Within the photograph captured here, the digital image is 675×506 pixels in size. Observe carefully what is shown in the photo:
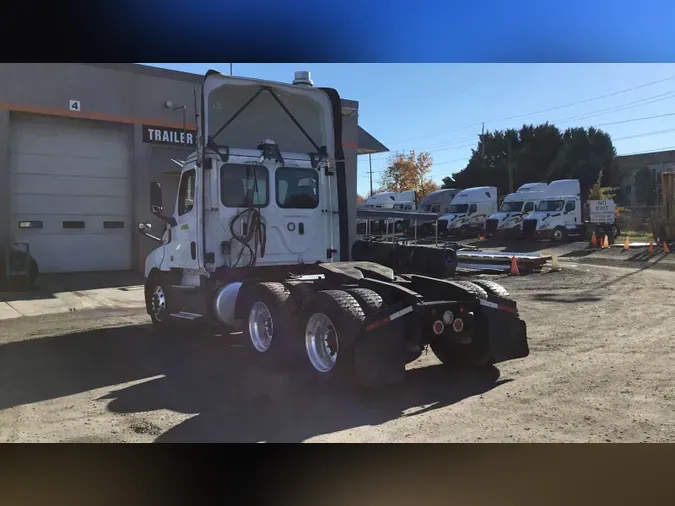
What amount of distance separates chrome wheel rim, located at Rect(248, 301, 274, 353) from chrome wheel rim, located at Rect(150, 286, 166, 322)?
277 cm

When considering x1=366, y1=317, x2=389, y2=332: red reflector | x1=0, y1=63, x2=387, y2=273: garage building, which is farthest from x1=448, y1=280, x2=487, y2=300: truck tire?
x1=0, y1=63, x2=387, y2=273: garage building

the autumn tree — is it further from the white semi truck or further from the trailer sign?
the white semi truck

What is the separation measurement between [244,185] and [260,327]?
2181mm

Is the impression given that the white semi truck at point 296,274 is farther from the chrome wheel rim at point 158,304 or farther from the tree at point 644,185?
the tree at point 644,185

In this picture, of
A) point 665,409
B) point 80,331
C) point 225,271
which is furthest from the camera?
point 80,331

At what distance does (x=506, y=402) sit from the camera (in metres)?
5.48

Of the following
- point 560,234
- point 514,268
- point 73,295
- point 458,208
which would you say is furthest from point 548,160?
point 73,295

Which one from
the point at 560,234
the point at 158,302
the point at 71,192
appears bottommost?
the point at 158,302

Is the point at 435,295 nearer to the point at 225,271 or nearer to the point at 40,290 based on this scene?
the point at 225,271

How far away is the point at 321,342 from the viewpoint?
20.5 feet

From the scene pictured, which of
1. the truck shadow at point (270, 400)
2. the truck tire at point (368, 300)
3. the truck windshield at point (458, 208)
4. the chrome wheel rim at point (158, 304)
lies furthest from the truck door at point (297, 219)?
the truck windshield at point (458, 208)

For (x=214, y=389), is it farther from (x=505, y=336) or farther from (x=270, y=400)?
(x=505, y=336)
